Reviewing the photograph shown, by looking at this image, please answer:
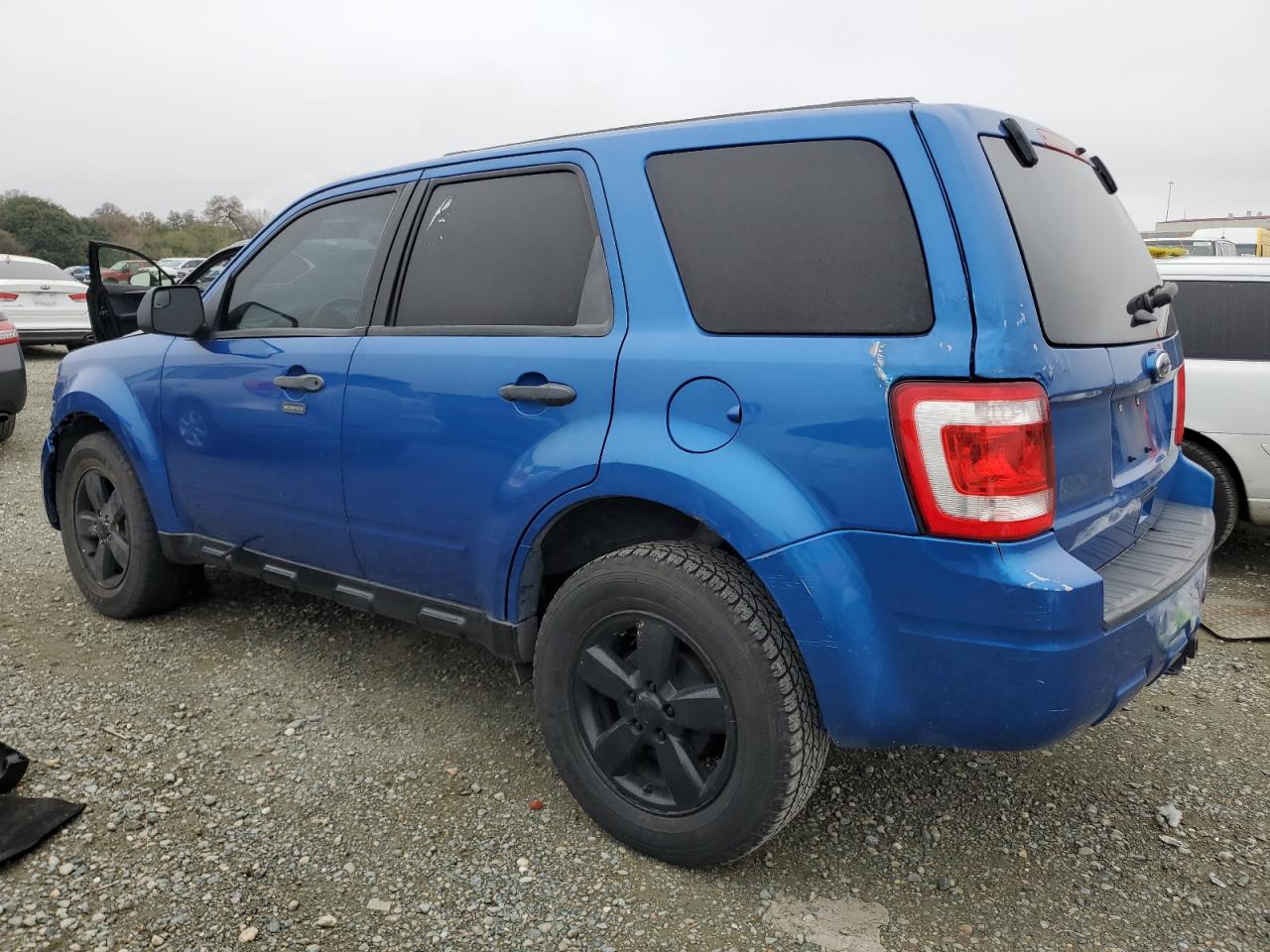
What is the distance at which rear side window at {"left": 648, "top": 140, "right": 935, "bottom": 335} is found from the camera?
2.04m

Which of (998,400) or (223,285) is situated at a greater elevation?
(223,285)

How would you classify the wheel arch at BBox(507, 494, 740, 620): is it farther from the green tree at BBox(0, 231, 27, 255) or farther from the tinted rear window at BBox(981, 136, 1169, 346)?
the green tree at BBox(0, 231, 27, 255)

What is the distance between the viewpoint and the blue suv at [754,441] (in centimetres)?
196

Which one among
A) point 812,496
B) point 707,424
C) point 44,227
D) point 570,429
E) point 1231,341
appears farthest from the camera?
point 44,227

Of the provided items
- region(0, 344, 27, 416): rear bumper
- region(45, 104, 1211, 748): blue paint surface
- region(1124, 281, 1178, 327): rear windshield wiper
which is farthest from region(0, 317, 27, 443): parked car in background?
region(1124, 281, 1178, 327): rear windshield wiper

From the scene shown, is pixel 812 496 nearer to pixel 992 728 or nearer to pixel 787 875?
pixel 992 728

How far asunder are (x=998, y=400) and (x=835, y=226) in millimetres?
542

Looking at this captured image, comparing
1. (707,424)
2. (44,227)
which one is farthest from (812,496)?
(44,227)

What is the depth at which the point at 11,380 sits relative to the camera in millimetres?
7355

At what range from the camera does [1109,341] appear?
2291 millimetres

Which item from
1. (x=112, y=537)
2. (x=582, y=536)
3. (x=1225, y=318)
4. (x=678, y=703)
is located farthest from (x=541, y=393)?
(x=1225, y=318)

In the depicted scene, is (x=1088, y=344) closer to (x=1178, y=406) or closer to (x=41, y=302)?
(x=1178, y=406)

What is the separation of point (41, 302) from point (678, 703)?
525 inches

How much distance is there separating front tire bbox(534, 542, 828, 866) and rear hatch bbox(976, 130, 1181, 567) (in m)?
0.72
